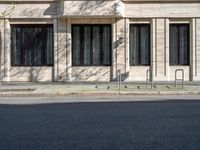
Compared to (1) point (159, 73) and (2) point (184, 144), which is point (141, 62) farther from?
(2) point (184, 144)

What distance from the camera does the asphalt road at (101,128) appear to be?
10294 mm

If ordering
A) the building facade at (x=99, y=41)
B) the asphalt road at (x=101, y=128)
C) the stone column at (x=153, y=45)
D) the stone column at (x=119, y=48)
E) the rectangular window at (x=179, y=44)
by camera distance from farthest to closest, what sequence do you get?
1. the rectangular window at (x=179, y=44)
2. the stone column at (x=119, y=48)
3. the stone column at (x=153, y=45)
4. the building facade at (x=99, y=41)
5. the asphalt road at (x=101, y=128)

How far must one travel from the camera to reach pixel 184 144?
10.3 meters

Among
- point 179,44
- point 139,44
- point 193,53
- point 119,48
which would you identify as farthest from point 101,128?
point 179,44

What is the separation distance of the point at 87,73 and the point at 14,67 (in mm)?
4330

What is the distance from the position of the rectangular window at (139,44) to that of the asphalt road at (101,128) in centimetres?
1647

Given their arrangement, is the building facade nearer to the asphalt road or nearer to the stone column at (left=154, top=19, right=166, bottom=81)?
the stone column at (left=154, top=19, right=166, bottom=81)

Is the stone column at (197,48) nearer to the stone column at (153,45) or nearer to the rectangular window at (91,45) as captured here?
the stone column at (153,45)

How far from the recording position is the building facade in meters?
33.2

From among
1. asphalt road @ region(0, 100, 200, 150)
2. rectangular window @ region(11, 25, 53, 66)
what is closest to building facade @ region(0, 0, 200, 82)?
rectangular window @ region(11, 25, 53, 66)

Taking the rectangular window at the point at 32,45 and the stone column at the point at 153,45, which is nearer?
the stone column at the point at 153,45

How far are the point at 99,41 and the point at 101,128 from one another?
21.9 m

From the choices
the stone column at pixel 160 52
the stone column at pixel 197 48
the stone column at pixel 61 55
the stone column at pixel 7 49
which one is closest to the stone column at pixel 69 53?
the stone column at pixel 61 55

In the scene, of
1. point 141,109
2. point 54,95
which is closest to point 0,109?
point 141,109
